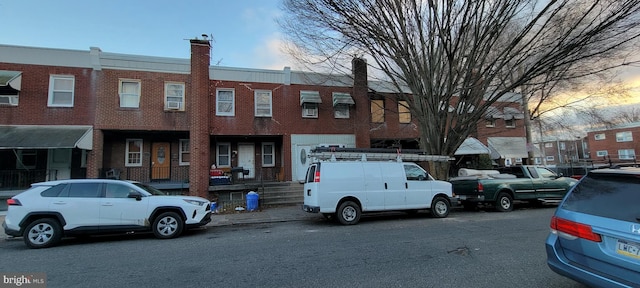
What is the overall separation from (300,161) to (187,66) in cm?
749

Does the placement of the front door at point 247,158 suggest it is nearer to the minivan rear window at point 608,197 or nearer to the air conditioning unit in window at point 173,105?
the air conditioning unit in window at point 173,105

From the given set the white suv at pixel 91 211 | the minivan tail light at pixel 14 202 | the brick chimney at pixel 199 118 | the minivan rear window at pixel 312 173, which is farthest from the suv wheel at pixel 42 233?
the brick chimney at pixel 199 118

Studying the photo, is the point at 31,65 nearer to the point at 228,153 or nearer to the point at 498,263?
the point at 228,153

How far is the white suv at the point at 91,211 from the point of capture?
755 cm

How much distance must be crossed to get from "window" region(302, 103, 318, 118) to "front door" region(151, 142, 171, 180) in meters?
7.53

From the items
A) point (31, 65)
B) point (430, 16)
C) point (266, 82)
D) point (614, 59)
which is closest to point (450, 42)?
point (430, 16)

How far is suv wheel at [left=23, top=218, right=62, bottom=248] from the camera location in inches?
295

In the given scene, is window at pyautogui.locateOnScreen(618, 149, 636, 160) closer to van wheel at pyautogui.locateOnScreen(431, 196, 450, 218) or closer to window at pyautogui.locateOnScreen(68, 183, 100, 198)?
van wheel at pyautogui.locateOnScreen(431, 196, 450, 218)

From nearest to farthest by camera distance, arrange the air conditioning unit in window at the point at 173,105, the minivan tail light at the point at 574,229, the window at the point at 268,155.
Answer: the minivan tail light at the point at 574,229 → the air conditioning unit in window at the point at 173,105 → the window at the point at 268,155

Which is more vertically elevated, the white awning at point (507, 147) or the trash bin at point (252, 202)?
the white awning at point (507, 147)

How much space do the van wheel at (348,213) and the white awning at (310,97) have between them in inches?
316

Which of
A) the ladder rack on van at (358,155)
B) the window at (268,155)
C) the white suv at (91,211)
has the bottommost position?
the white suv at (91,211)

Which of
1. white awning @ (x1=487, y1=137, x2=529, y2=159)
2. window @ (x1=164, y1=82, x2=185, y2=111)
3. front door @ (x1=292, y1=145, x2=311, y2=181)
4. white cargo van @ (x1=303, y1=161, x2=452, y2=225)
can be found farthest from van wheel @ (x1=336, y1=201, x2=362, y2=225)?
white awning @ (x1=487, y1=137, x2=529, y2=159)

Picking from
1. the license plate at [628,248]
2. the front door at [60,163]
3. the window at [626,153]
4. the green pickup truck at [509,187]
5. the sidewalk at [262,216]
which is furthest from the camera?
the window at [626,153]
